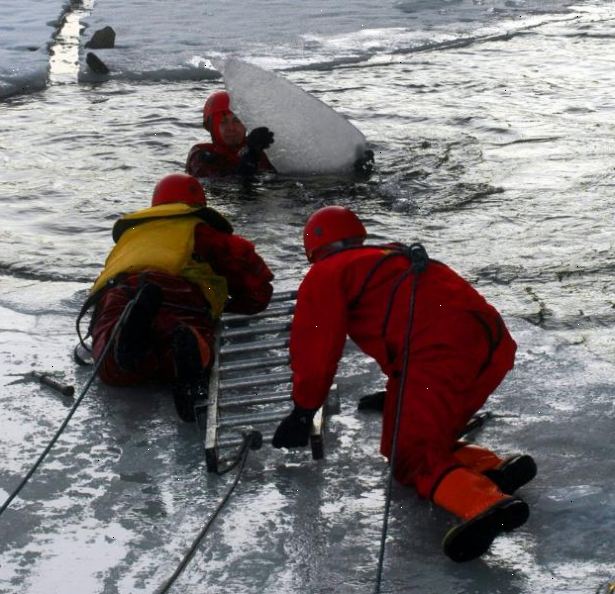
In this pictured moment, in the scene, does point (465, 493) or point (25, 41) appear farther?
point (25, 41)

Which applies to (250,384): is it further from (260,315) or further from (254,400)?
→ (260,315)

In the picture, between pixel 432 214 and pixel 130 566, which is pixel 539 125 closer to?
pixel 432 214

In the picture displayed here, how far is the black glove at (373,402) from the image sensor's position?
4.45 meters

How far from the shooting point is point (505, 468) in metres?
3.70

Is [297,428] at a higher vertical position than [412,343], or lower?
lower

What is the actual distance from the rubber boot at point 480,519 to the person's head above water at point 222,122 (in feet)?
16.1

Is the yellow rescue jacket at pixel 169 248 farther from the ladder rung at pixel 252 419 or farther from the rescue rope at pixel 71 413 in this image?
the ladder rung at pixel 252 419

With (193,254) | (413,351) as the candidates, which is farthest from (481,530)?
(193,254)

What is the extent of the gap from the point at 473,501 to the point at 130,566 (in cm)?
105

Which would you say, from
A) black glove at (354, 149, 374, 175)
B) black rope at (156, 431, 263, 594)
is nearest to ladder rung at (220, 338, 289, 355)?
black rope at (156, 431, 263, 594)

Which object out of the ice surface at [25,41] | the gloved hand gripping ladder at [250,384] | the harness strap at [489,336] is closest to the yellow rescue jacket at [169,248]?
the gloved hand gripping ladder at [250,384]

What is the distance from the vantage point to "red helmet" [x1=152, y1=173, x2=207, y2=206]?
16.9 ft

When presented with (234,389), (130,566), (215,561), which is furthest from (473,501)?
(234,389)

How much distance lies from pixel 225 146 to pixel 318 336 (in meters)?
4.47
